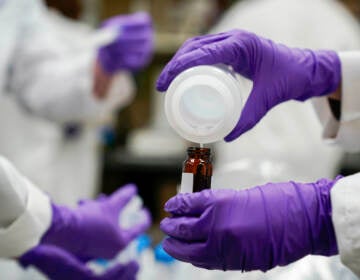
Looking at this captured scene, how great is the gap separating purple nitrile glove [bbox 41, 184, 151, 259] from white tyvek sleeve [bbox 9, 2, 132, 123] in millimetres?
743

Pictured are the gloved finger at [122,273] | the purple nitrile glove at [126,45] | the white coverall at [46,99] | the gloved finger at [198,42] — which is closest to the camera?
the gloved finger at [198,42]

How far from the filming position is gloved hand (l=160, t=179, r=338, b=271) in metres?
0.71

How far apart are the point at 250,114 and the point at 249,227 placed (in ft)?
0.65

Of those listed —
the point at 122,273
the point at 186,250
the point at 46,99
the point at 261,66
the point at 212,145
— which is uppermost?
the point at 261,66

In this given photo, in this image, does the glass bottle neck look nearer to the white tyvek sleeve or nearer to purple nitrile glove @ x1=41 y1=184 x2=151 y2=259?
purple nitrile glove @ x1=41 y1=184 x2=151 y2=259

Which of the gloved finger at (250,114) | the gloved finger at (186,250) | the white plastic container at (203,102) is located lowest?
the gloved finger at (186,250)

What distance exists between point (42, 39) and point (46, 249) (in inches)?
36.1

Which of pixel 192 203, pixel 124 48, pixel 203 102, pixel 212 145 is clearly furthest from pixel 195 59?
pixel 212 145

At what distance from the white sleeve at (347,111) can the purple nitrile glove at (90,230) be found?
0.40 metres

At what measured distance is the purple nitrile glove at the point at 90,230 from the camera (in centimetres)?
99

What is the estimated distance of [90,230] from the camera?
1.02 m


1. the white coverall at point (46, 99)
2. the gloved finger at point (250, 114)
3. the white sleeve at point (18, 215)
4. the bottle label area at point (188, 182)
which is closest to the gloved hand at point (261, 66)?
the gloved finger at point (250, 114)

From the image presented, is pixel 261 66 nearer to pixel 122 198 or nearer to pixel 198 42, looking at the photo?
pixel 198 42

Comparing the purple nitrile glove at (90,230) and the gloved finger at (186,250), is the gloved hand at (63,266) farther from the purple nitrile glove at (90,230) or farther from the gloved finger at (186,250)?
the gloved finger at (186,250)
